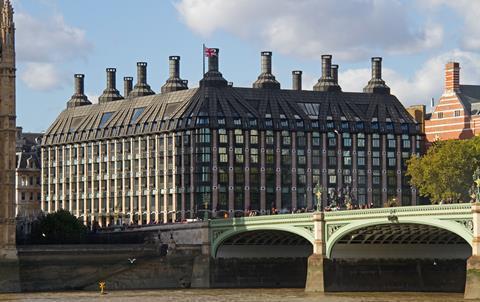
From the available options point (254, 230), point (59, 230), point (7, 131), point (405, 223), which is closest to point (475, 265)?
point (405, 223)

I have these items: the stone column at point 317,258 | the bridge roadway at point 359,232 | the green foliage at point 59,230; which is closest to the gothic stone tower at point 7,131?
the green foliage at point 59,230

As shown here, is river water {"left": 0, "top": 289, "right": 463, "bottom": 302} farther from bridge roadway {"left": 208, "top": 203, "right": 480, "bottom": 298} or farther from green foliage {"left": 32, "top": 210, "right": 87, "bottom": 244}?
green foliage {"left": 32, "top": 210, "right": 87, "bottom": 244}

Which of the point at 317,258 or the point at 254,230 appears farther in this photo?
the point at 254,230

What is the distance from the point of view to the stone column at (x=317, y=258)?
153 metres

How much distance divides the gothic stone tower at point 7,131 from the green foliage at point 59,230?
11087 mm

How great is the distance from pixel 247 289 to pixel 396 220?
26376 millimetres

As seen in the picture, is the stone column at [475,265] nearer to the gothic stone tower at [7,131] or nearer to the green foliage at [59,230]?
the gothic stone tower at [7,131]

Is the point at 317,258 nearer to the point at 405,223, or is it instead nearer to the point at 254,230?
the point at 254,230

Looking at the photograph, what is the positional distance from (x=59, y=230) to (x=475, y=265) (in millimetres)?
54701

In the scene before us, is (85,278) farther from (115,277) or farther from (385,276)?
(385,276)

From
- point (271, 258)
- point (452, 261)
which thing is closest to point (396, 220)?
point (452, 261)

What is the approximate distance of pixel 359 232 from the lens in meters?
152

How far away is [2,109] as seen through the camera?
164 m

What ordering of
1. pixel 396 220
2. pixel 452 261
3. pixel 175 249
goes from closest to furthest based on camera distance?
pixel 396 220
pixel 452 261
pixel 175 249
